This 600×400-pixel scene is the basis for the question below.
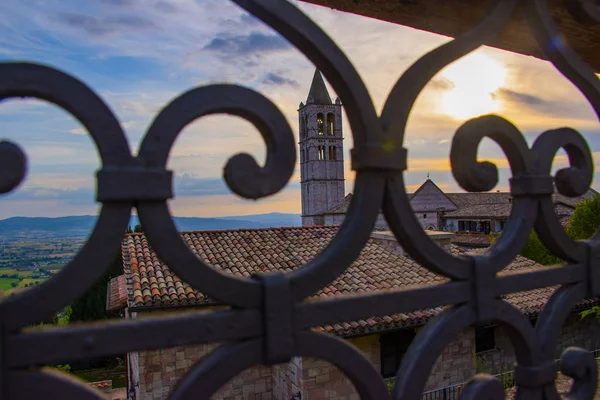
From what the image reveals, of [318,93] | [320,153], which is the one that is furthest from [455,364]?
[318,93]

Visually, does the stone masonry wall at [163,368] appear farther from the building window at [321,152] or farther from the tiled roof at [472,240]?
the building window at [321,152]

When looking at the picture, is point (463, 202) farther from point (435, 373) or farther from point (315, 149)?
point (435, 373)

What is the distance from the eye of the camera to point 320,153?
47.2 meters

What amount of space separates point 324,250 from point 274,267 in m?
8.90

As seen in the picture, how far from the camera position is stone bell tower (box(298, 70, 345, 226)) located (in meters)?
45.8

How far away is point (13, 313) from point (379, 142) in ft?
2.37

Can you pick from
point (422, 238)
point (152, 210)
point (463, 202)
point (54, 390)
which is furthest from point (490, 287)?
point (463, 202)

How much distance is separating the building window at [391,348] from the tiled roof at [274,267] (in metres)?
0.66

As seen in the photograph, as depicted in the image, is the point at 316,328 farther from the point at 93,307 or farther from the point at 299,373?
the point at 93,307

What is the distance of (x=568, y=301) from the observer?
1191 mm

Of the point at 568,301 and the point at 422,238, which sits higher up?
the point at 422,238

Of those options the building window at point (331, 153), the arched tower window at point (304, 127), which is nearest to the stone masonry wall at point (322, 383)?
the building window at point (331, 153)

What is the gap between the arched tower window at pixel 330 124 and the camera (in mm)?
→ 46719

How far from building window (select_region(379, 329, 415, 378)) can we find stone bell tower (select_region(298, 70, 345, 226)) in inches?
1400
